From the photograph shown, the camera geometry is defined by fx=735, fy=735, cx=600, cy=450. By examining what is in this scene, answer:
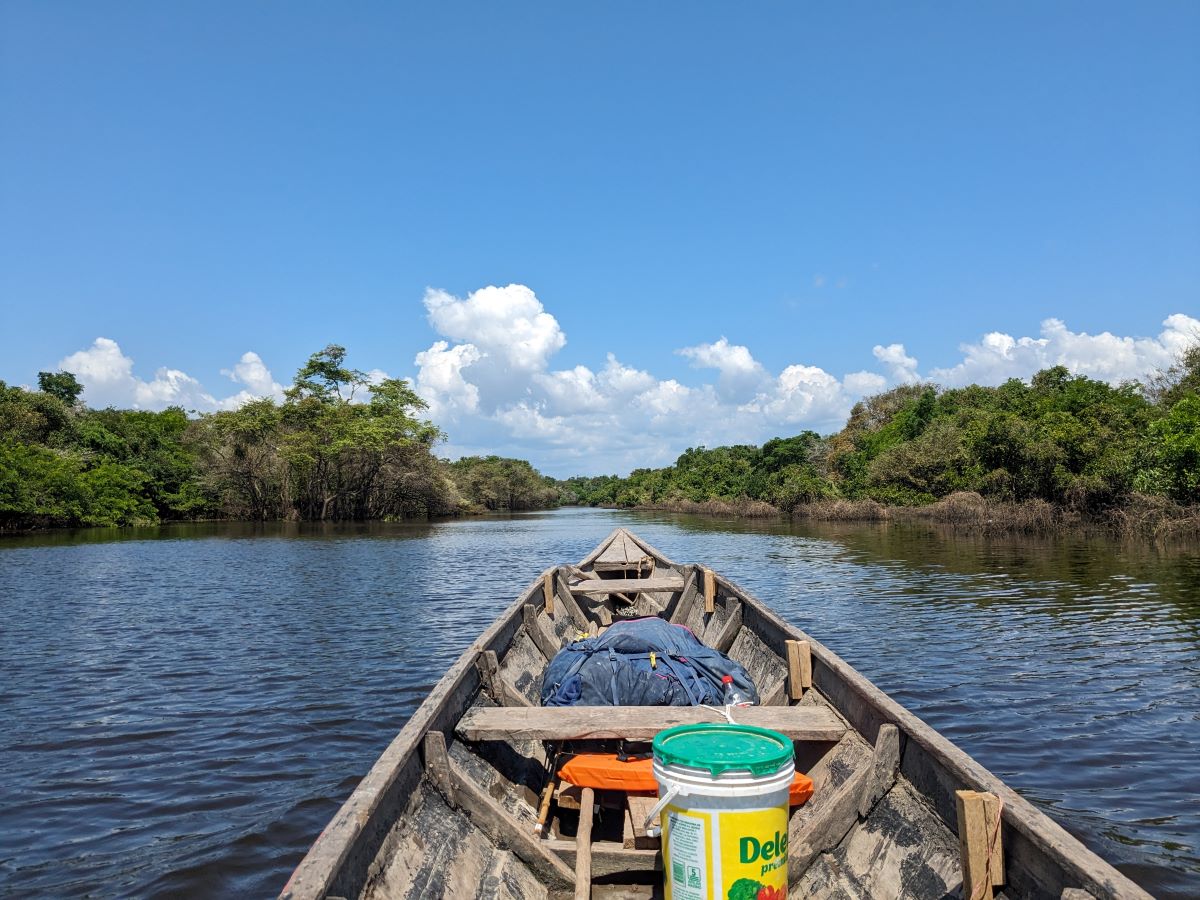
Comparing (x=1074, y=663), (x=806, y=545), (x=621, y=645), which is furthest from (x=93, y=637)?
(x=806, y=545)

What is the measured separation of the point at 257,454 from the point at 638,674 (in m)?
48.2

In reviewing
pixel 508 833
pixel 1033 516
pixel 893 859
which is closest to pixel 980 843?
pixel 893 859

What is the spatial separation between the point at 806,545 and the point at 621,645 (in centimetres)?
2373

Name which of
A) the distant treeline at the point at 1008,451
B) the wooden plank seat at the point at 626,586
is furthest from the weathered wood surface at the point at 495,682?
the distant treeline at the point at 1008,451

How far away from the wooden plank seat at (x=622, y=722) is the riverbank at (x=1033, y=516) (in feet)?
75.2

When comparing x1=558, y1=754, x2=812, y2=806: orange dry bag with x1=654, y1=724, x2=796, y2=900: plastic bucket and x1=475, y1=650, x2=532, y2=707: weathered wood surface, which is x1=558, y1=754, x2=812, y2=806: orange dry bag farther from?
x1=475, y1=650, x2=532, y2=707: weathered wood surface

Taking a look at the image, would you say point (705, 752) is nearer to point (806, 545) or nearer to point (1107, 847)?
point (1107, 847)

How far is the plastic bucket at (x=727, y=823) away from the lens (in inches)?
101

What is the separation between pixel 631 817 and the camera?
12.0 feet

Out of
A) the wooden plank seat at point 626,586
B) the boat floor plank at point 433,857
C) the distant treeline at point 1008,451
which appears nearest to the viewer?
the boat floor plank at point 433,857

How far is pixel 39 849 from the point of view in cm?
471

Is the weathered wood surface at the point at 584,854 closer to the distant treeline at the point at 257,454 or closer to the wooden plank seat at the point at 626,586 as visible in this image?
the wooden plank seat at the point at 626,586

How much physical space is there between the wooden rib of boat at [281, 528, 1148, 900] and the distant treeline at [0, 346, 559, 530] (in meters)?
42.2

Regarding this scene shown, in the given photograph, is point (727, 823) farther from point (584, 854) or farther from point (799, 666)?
point (799, 666)
